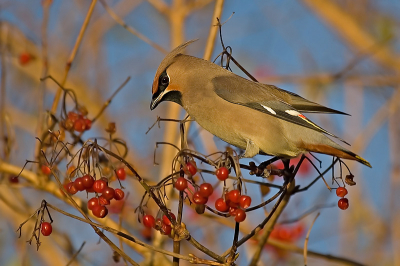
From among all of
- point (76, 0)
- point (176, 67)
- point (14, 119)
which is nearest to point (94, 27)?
point (76, 0)

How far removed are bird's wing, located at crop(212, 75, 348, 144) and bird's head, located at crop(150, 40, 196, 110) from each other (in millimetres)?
240

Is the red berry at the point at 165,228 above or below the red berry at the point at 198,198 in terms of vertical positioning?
below

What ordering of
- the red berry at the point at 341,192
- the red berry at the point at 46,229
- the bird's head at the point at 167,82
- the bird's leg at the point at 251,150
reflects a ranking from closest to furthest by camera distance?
the red berry at the point at 46,229, the red berry at the point at 341,192, the bird's leg at the point at 251,150, the bird's head at the point at 167,82

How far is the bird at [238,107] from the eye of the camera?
110 inches

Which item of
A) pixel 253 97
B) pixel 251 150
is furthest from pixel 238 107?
pixel 251 150

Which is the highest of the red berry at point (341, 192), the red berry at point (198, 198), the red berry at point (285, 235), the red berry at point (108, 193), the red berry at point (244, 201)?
the red berry at point (285, 235)

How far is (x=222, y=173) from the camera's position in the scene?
1.87 m

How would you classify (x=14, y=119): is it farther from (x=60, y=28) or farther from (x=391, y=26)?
(x=391, y=26)

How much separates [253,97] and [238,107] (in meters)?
0.12

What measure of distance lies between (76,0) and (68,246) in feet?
11.4

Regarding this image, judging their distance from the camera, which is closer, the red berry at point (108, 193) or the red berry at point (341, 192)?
the red berry at point (108, 193)

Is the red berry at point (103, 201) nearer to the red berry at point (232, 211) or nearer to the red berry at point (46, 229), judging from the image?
the red berry at point (46, 229)

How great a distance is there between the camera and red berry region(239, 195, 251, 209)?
6.13 feet

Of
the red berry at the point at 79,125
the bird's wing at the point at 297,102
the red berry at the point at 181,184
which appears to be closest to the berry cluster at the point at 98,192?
the red berry at the point at 181,184
